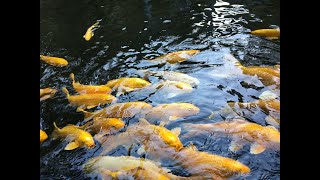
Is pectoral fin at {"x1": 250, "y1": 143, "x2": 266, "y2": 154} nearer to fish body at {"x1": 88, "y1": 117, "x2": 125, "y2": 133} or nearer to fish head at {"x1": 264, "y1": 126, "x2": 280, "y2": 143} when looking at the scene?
fish head at {"x1": 264, "y1": 126, "x2": 280, "y2": 143}

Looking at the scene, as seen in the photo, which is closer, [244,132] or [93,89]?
[244,132]

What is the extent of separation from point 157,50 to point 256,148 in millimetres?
4362

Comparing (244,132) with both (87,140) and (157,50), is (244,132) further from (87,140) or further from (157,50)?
(157,50)

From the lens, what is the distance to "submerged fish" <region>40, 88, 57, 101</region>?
6422mm

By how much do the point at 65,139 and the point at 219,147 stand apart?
216 cm

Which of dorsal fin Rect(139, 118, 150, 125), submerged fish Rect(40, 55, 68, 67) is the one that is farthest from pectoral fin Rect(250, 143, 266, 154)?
submerged fish Rect(40, 55, 68, 67)

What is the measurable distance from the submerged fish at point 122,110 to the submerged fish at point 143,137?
0.42 meters

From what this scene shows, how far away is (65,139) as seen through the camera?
5.09m

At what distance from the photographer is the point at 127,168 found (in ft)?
13.6

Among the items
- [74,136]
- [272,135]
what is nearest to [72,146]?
[74,136]

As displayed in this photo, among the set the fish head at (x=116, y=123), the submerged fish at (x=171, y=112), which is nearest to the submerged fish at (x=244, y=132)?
the submerged fish at (x=171, y=112)
